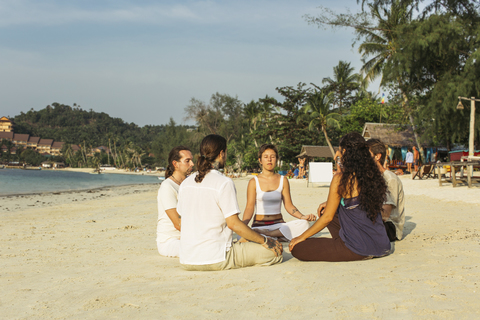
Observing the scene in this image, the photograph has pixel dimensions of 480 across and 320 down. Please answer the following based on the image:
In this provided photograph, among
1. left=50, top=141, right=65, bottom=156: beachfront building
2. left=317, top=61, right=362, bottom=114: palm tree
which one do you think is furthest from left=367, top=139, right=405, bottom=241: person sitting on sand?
left=50, top=141, right=65, bottom=156: beachfront building

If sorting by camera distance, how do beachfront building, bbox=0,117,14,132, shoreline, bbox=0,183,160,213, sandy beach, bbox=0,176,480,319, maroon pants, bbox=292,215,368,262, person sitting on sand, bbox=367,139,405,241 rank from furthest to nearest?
beachfront building, bbox=0,117,14,132, shoreline, bbox=0,183,160,213, person sitting on sand, bbox=367,139,405,241, maroon pants, bbox=292,215,368,262, sandy beach, bbox=0,176,480,319

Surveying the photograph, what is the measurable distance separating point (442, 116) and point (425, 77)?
3.47 metres

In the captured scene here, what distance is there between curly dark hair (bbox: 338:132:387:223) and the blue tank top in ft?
0.23

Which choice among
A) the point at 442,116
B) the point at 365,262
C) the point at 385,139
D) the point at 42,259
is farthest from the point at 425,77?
the point at 42,259

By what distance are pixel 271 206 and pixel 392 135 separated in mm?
23807

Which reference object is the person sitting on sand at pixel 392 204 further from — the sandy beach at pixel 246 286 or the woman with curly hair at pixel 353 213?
the woman with curly hair at pixel 353 213

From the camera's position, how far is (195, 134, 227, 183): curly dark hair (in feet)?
10.8

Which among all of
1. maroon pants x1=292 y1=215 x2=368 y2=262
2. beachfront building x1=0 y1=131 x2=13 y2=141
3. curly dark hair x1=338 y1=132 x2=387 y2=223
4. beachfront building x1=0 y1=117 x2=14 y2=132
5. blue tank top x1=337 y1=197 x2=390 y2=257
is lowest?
maroon pants x1=292 y1=215 x2=368 y2=262

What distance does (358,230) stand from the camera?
3.62 m

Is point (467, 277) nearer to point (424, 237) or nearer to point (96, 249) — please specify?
point (424, 237)

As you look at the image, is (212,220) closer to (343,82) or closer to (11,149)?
(343,82)

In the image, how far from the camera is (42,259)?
4578mm

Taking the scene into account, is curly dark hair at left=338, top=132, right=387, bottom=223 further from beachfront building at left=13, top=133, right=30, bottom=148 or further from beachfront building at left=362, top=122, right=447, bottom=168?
beachfront building at left=13, top=133, right=30, bottom=148

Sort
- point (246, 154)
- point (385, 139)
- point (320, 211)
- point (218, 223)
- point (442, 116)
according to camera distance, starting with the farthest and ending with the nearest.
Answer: point (246, 154) → point (385, 139) → point (442, 116) → point (320, 211) → point (218, 223)
